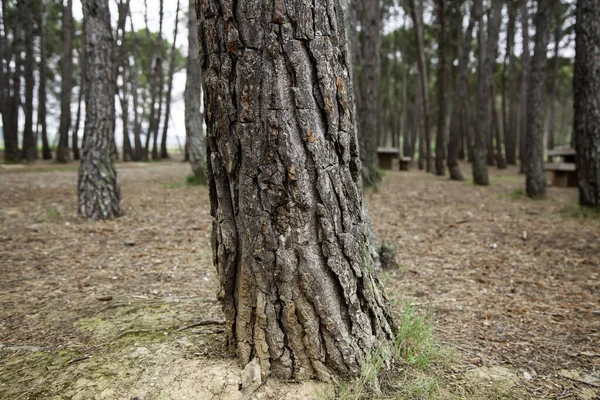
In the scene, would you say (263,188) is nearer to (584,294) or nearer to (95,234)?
(584,294)

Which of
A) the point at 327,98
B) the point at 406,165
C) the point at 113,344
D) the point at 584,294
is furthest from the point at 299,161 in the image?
the point at 406,165

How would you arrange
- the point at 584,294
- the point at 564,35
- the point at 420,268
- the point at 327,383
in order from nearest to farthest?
1. the point at 327,383
2. the point at 584,294
3. the point at 420,268
4. the point at 564,35

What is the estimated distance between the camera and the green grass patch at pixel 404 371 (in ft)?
6.21

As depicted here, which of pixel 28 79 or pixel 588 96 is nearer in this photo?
pixel 588 96

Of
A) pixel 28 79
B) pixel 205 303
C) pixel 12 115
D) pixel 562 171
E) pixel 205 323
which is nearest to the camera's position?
pixel 205 323

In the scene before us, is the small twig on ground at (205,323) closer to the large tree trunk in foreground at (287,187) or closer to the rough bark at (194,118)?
the large tree trunk in foreground at (287,187)

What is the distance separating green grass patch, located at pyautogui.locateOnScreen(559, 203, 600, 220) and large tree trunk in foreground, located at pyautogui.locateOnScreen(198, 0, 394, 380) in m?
5.74

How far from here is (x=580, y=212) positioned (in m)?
6.37

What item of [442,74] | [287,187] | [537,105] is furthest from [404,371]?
[442,74]

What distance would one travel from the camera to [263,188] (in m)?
1.80

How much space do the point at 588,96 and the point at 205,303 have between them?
21.5ft

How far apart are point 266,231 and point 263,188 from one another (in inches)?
7.6

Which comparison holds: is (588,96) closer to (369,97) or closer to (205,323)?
(369,97)

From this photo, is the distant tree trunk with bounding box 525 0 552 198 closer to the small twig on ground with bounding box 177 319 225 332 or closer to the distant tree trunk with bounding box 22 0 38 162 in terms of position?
the small twig on ground with bounding box 177 319 225 332
